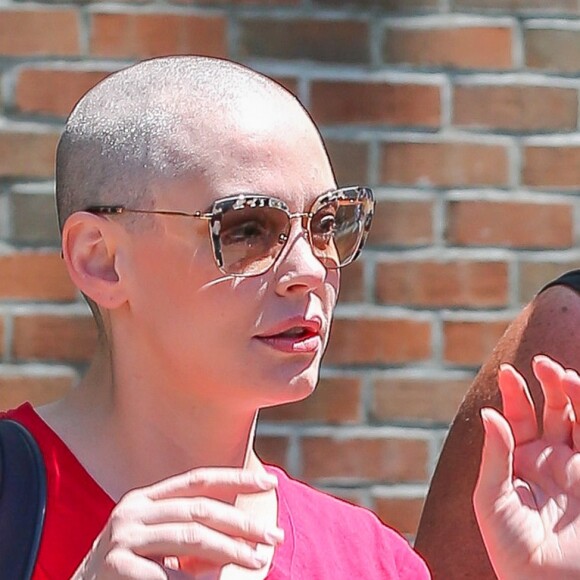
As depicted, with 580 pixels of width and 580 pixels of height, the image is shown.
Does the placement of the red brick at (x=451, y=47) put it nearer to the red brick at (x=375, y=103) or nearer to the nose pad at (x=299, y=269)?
the red brick at (x=375, y=103)

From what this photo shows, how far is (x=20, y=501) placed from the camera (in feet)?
4.36

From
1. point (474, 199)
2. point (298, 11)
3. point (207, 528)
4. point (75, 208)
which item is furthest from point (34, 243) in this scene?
point (207, 528)

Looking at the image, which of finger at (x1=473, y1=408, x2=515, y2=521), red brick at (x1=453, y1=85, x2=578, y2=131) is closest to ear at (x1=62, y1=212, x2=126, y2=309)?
finger at (x1=473, y1=408, x2=515, y2=521)

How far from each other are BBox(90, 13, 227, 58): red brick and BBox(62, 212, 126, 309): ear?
41.6 inches

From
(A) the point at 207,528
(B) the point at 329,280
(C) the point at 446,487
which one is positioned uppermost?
(B) the point at 329,280

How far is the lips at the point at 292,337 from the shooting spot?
4.42 ft

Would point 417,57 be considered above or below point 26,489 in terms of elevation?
above

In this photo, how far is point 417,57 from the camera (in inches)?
98.0

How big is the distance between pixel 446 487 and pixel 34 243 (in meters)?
0.88

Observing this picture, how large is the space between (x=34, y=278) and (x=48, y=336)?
0.11 m

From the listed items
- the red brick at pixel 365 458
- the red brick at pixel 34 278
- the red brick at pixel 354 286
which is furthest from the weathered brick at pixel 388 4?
the red brick at pixel 365 458

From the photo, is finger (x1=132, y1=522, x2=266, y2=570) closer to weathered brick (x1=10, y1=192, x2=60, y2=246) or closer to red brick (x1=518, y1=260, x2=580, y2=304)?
weathered brick (x1=10, y1=192, x2=60, y2=246)

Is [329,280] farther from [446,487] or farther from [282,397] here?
[446,487]

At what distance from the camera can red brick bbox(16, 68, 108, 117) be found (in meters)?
2.41
